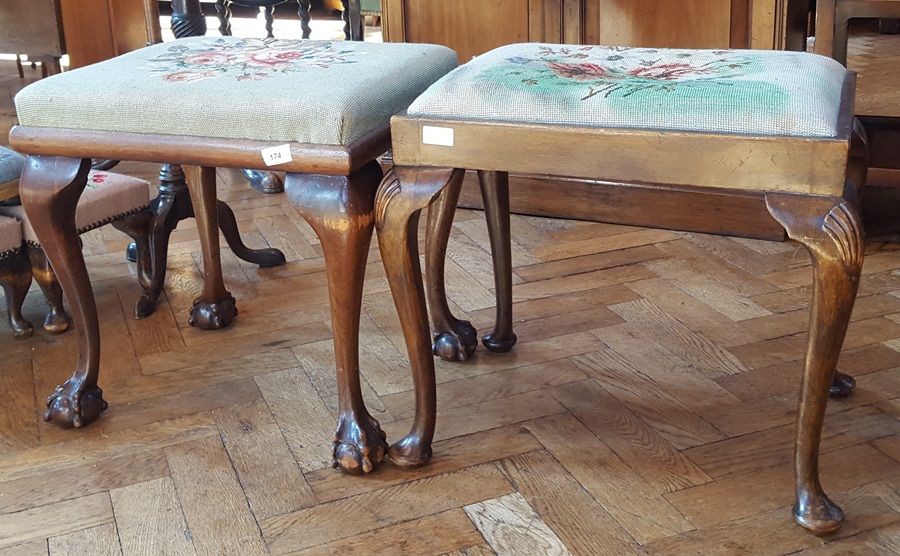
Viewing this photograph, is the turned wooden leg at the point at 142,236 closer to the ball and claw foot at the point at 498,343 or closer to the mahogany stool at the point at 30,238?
the mahogany stool at the point at 30,238

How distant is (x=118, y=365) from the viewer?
157 cm

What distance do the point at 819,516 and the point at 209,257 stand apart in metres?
1.00

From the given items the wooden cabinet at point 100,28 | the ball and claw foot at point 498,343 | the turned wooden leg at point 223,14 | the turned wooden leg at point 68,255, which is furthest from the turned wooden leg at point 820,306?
the wooden cabinet at point 100,28

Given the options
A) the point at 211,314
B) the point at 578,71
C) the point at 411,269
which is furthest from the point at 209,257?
the point at 578,71

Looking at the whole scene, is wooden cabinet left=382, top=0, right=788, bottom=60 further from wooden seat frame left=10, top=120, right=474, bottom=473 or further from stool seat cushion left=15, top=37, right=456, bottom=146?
wooden seat frame left=10, top=120, right=474, bottom=473

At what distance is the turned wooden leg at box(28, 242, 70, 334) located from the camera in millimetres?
1681

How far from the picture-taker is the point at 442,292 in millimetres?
1513

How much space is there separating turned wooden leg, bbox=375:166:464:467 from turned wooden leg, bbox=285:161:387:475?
0.08 ft

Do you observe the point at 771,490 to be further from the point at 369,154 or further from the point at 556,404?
the point at 369,154

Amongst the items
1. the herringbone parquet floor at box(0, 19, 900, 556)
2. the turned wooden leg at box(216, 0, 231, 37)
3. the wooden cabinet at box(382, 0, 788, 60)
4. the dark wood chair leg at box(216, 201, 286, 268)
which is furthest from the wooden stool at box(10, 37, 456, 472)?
the turned wooden leg at box(216, 0, 231, 37)

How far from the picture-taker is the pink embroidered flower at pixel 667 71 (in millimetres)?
1122

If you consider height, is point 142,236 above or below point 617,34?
below

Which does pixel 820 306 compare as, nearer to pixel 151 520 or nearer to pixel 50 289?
pixel 151 520

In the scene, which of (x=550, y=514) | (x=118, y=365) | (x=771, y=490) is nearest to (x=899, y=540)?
(x=771, y=490)
